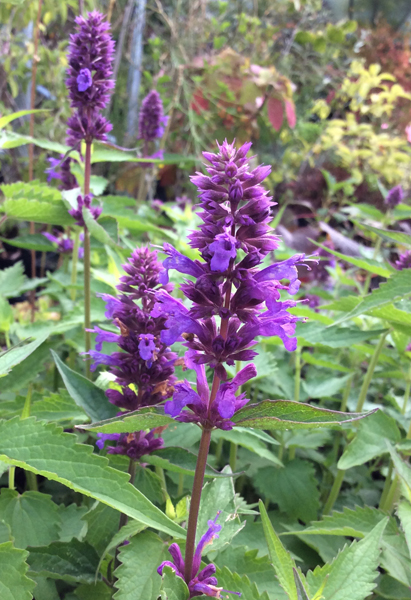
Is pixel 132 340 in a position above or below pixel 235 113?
below

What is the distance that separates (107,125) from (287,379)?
1376 mm

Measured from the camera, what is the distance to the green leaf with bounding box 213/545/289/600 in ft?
3.72

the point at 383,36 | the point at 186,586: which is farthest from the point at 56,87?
the point at 383,36

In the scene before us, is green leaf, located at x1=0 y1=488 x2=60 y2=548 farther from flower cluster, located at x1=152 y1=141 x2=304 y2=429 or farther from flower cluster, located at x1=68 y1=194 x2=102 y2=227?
flower cluster, located at x1=68 y1=194 x2=102 y2=227

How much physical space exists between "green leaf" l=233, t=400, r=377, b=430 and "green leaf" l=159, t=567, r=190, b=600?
31 centimetres

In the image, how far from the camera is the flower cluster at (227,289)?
0.86m

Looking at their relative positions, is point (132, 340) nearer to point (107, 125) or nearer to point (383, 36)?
point (107, 125)

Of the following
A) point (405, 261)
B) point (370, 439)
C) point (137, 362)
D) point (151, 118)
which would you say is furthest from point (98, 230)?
point (151, 118)

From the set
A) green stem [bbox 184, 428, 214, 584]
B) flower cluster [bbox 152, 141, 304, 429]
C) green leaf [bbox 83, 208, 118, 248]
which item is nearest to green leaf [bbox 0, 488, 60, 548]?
green stem [bbox 184, 428, 214, 584]

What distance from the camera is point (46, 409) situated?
1.34 m

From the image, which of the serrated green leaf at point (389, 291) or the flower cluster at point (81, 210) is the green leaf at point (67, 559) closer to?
the serrated green leaf at point (389, 291)

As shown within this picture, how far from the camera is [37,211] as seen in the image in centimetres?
157

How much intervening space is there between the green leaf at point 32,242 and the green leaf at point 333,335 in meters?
1.26

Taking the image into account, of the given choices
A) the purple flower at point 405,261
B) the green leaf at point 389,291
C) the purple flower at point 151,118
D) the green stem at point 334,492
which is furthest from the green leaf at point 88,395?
the purple flower at point 151,118
